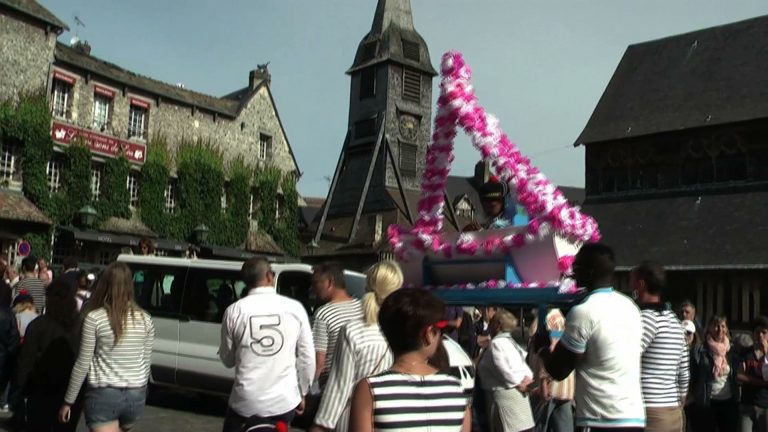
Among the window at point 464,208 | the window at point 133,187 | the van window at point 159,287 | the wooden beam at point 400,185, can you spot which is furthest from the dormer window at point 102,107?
the window at point 464,208

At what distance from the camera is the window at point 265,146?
Result: 34.7 meters

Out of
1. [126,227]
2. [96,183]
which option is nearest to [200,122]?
[96,183]

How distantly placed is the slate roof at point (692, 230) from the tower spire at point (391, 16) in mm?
21516

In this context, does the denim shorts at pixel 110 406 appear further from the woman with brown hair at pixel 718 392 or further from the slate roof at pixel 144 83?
the slate roof at pixel 144 83

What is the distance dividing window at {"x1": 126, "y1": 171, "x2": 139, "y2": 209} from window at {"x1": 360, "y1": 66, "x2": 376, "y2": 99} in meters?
20.3

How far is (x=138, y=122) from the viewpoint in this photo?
96.4 ft

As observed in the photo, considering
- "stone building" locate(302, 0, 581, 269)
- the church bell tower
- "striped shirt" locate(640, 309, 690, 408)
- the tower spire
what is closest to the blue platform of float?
"striped shirt" locate(640, 309, 690, 408)

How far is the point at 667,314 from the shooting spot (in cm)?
480

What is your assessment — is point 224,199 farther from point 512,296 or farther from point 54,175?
Answer: point 512,296

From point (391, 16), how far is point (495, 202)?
142 feet

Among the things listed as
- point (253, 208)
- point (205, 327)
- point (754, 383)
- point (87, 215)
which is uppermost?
point (253, 208)

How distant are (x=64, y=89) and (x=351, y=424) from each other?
2721cm

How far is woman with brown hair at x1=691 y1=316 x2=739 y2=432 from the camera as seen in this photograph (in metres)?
8.84

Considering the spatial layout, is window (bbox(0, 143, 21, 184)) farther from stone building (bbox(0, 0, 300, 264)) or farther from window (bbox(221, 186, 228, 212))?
window (bbox(221, 186, 228, 212))
